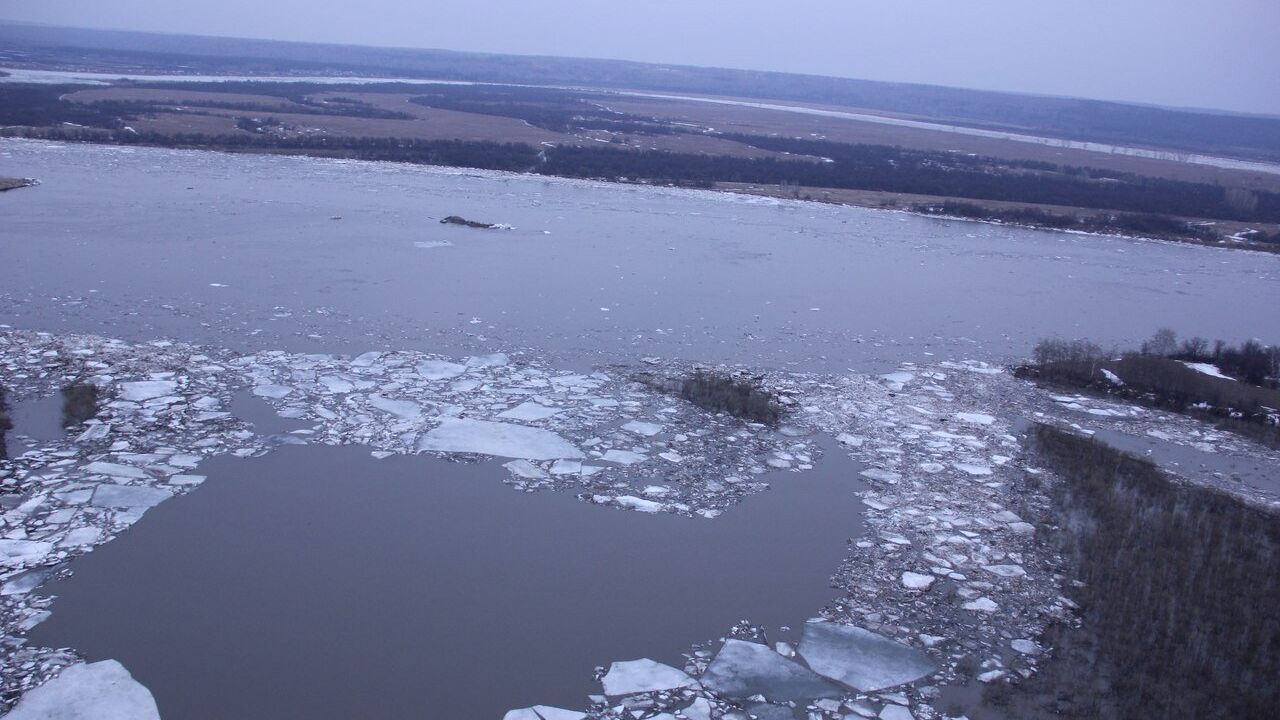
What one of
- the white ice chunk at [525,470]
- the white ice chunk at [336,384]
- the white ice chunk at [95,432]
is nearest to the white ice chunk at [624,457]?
the white ice chunk at [525,470]

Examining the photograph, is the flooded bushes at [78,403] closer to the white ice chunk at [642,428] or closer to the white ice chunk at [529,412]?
the white ice chunk at [529,412]

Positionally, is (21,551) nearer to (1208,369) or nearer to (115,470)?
(115,470)

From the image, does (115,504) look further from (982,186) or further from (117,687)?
(982,186)

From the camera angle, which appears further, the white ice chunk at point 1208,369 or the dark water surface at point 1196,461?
the white ice chunk at point 1208,369

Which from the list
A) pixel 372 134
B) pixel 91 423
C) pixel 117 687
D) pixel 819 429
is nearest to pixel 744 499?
pixel 819 429

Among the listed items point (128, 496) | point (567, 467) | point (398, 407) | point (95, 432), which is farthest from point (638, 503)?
point (95, 432)
